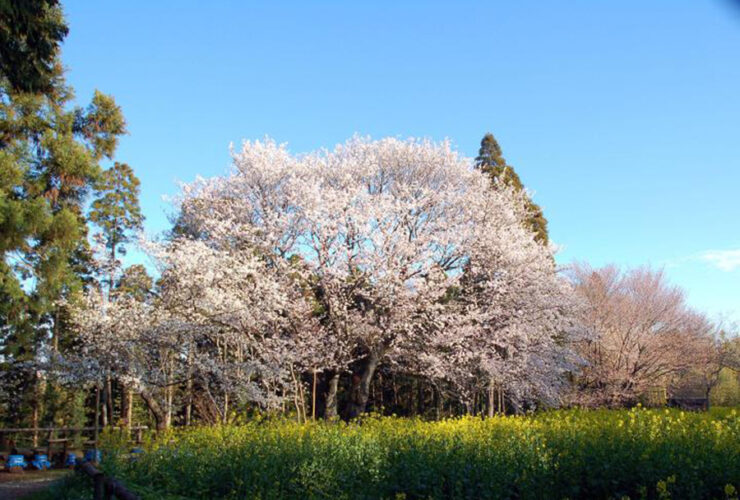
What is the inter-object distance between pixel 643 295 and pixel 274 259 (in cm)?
1703

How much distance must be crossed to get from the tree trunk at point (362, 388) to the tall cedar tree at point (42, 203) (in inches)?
334

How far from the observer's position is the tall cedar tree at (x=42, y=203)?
13938 millimetres

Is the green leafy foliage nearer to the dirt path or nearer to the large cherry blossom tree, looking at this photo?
the dirt path

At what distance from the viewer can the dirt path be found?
33.7ft

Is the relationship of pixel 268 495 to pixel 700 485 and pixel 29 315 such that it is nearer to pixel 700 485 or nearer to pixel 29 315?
pixel 700 485

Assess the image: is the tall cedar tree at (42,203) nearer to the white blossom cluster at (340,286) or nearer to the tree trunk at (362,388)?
the white blossom cluster at (340,286)

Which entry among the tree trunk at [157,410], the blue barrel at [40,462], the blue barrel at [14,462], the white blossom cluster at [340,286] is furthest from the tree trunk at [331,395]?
the blue barrel at [14,462]

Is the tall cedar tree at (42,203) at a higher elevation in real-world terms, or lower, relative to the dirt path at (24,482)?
higher

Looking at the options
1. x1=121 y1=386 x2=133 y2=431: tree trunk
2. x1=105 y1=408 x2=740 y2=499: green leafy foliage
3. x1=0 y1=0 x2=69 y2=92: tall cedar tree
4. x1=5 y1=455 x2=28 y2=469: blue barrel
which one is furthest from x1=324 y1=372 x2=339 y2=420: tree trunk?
x1=0 y1=0 x2=69 y2=92: tall cedar tree

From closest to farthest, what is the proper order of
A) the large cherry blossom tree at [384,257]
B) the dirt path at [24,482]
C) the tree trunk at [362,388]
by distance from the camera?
the dirt path at [24,482]
the large cherry blossom tree at [384,257]
the tree trunk at [362,388]

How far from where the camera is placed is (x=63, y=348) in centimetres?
1992

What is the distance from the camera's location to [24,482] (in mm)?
11906

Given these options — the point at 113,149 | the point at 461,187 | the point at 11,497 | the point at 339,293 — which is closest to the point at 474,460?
the point at 11,497

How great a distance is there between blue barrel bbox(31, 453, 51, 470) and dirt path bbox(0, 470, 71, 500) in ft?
1.23
